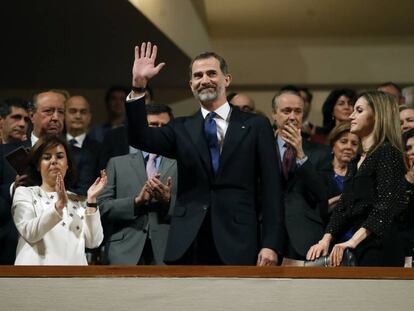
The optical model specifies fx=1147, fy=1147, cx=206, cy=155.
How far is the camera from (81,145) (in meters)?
5.90

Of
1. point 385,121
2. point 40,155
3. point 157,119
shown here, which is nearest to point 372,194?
point 385,121

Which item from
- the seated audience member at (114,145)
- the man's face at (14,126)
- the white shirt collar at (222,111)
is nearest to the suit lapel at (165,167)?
the seated audience member at (114,145)

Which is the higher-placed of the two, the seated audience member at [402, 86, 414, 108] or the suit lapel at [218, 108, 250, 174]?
the seated audience member at [402, 86, 414, 108]

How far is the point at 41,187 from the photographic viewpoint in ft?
15.6

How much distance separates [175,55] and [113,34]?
0.52 meters

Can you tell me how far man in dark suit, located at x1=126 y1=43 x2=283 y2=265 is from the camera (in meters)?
4.37

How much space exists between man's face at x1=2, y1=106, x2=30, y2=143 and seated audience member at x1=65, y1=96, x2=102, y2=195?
25cm

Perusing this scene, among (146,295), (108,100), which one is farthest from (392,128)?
(108,100)

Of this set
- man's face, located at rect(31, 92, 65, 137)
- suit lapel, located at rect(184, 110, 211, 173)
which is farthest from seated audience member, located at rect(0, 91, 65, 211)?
suit lapel, located at rect(184, 110, 211, 173)

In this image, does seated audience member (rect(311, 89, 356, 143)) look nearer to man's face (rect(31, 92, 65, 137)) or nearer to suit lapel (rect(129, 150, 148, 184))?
suit lapel (rect(129, 150, 148, 184))

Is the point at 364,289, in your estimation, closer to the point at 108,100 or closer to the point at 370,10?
the point at 108,100

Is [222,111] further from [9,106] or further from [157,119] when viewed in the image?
[9,106]

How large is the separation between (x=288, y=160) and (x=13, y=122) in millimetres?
1495

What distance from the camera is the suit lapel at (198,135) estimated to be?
4.45 meters
